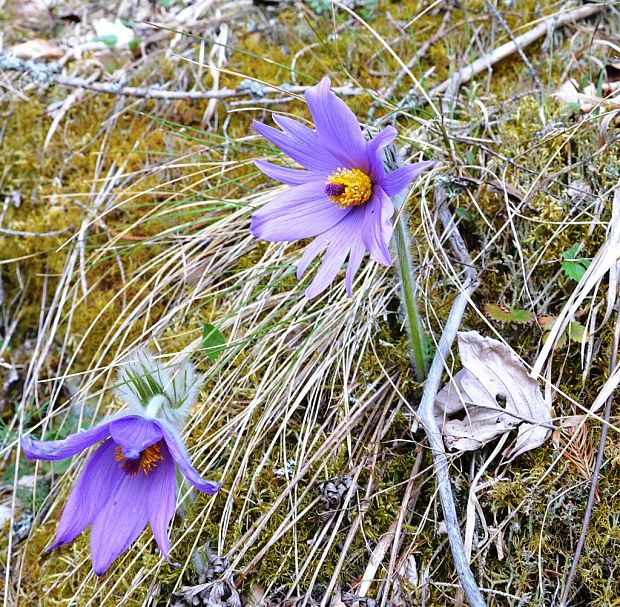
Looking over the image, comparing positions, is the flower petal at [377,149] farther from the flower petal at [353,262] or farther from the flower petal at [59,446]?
the flower petal at [59,446]

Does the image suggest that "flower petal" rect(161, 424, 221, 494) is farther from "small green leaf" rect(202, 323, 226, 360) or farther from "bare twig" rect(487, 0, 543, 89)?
"bare twig" rect(487, 0, 543, 89)

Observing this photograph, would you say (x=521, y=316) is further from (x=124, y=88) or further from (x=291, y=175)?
(x=124, y=88)

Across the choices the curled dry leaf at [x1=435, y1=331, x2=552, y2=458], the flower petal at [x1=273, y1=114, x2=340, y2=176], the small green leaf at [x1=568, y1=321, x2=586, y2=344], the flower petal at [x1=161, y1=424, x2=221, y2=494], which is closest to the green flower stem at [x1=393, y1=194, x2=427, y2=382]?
the curled dry leaf at [x1=435, y1=331, x2=552, y2=458]

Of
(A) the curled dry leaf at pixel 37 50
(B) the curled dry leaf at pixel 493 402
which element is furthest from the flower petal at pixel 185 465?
(A) the curled dry leaf at pixel 37 50

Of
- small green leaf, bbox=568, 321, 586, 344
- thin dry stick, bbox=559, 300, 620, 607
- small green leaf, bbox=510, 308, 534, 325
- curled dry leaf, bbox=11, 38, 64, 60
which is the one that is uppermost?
curled dry leaf, bbox=11, 38, 64, 60

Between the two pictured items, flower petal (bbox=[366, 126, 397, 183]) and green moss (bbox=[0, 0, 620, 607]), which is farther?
green moss (bbox=[0, 0, 620, 607])

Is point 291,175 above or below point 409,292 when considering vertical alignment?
above

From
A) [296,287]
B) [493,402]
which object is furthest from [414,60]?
A: [493,402]
